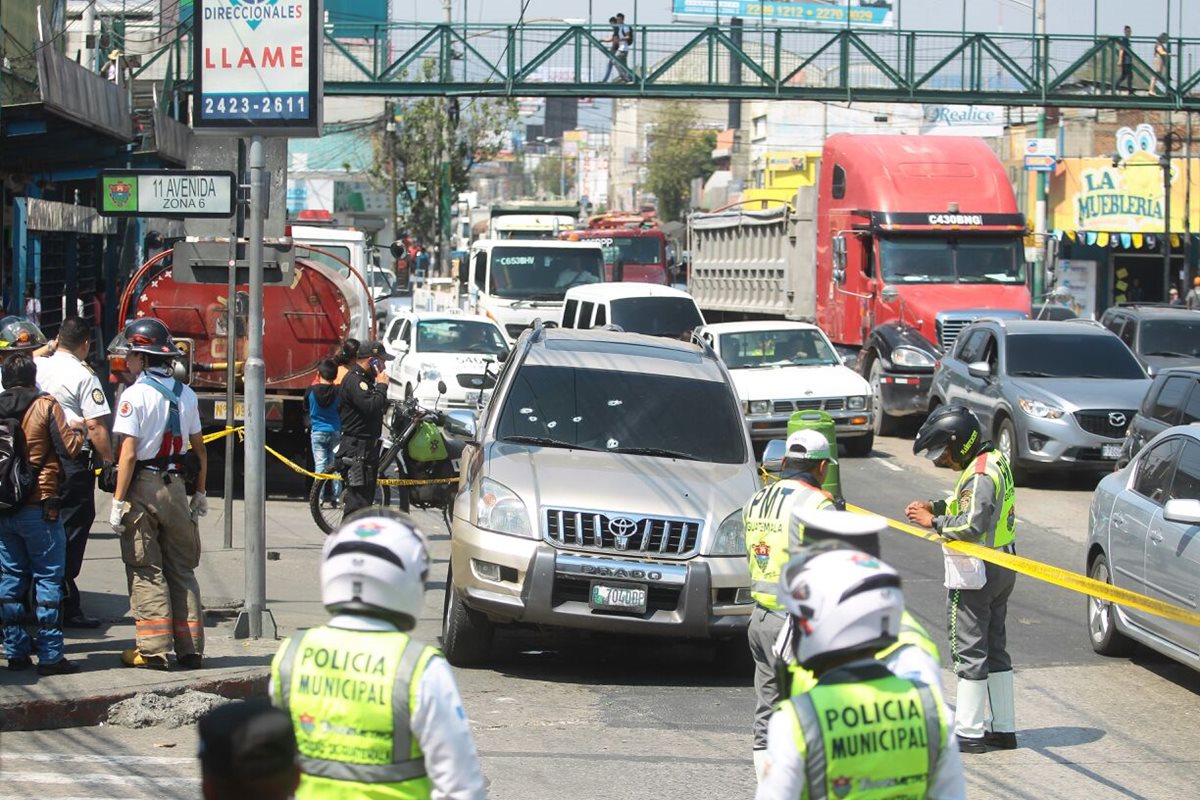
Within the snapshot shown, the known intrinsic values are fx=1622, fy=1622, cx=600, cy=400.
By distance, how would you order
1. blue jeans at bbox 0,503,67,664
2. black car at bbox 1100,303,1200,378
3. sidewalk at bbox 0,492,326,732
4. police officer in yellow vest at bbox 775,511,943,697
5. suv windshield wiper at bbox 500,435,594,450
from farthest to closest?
1. black car at bbox 1100,303,1200,378
2. suv windshield wiper at bbox 500,435,594,450
3. blue jeans at bbox 0,503,67,664
4. sidewalk at bbox 0,492,326,732
5. police officer in yellow vest at bbox 775,511,943,697

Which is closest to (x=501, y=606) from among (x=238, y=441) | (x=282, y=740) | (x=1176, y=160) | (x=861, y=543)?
(x=861, y=543)

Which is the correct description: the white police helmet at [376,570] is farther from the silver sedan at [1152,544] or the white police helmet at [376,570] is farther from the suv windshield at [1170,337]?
the suv windshield at [1170,337]

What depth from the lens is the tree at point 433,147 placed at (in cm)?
5631

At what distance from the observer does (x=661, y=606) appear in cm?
904

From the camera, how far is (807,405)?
20172 millimetres

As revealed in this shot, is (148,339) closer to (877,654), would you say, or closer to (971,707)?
(971,707)

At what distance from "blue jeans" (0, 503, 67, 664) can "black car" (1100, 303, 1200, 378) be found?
1626 cm

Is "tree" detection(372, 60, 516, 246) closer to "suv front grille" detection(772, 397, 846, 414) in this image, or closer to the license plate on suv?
"suv front grille" detection(772, 397, 846, 414)

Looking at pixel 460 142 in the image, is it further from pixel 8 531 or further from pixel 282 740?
pixel 282 740

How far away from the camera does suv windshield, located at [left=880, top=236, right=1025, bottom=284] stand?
973 inches

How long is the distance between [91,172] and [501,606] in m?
17.7

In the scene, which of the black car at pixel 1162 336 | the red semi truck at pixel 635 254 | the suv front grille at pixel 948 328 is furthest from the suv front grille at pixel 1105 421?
the red semi truck at pixel 635 254

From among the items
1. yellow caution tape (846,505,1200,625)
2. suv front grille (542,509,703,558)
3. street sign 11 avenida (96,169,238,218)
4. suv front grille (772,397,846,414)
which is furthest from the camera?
suv front grille (772,397,846,414)

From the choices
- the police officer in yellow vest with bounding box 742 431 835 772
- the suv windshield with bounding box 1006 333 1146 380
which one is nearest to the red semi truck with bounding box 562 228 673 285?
the suv windshield with bounding box 1006 333 1146 380
